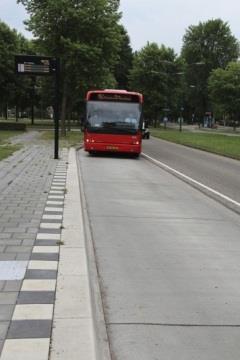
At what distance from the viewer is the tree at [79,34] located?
41.9m

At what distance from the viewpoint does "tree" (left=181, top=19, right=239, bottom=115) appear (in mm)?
109938

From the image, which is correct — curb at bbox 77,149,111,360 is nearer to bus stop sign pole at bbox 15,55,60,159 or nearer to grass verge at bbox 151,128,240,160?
bus stop sign pole at bbox 15,55,60,159

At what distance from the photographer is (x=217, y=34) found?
363 feet

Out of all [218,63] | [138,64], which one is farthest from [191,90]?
[138,64]

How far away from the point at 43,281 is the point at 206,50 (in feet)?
361

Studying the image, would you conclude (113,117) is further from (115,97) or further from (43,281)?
(43,281)

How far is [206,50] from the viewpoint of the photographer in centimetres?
11206

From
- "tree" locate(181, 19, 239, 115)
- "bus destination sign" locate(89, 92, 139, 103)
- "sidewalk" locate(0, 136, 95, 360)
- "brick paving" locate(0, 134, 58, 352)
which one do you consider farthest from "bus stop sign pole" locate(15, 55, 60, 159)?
"tree" locate(181, 19, 239, 115)

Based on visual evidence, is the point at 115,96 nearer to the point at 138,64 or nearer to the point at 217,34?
the point at 138,64

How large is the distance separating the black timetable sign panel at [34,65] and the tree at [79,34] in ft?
64.1

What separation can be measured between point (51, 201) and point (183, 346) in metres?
7.10

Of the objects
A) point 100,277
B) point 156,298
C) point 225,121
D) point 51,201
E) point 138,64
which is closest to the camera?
point 156,298

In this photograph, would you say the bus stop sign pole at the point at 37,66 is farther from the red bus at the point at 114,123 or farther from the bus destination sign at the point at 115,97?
the bus destination sign at the point at 115,97

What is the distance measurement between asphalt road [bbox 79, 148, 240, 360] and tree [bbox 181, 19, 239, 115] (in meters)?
101
